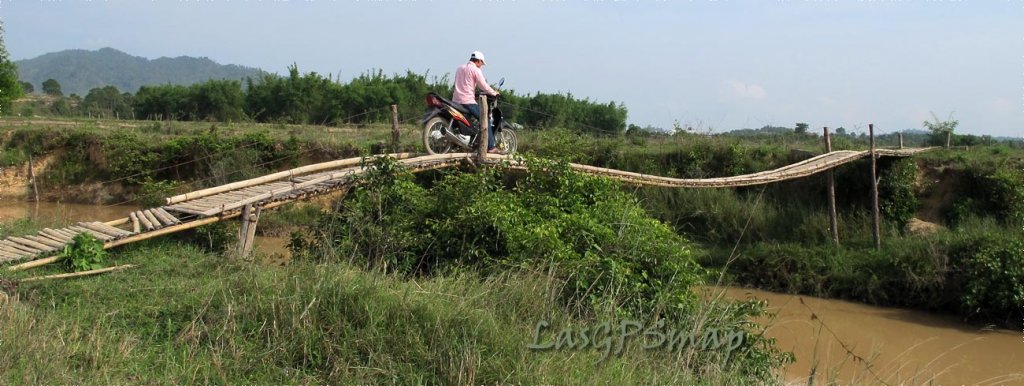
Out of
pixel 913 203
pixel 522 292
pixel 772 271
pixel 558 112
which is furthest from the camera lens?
pixel 558 112

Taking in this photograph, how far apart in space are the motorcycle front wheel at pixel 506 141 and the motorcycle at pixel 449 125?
Result: 316mm

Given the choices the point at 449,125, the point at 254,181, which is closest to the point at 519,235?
the point at 449,125

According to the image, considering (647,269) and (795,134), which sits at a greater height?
(795,134)

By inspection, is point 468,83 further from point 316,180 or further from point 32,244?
point 32,244

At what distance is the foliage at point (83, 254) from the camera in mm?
4906

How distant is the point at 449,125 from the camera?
24.6ft

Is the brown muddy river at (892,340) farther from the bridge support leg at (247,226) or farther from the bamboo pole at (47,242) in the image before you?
the bamboo pole at (47,242)

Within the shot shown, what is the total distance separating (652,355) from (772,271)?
6.83m

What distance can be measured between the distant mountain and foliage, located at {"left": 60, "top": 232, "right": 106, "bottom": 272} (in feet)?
354

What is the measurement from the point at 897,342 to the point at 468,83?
17.3ft

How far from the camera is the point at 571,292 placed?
488 centimetres

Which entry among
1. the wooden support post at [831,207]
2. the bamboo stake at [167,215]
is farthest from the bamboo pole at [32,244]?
the wooden support post at [831,207]

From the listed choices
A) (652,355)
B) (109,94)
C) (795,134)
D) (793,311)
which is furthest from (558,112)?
(109,94)

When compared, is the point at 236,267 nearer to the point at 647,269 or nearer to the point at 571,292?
the point at 571,292
